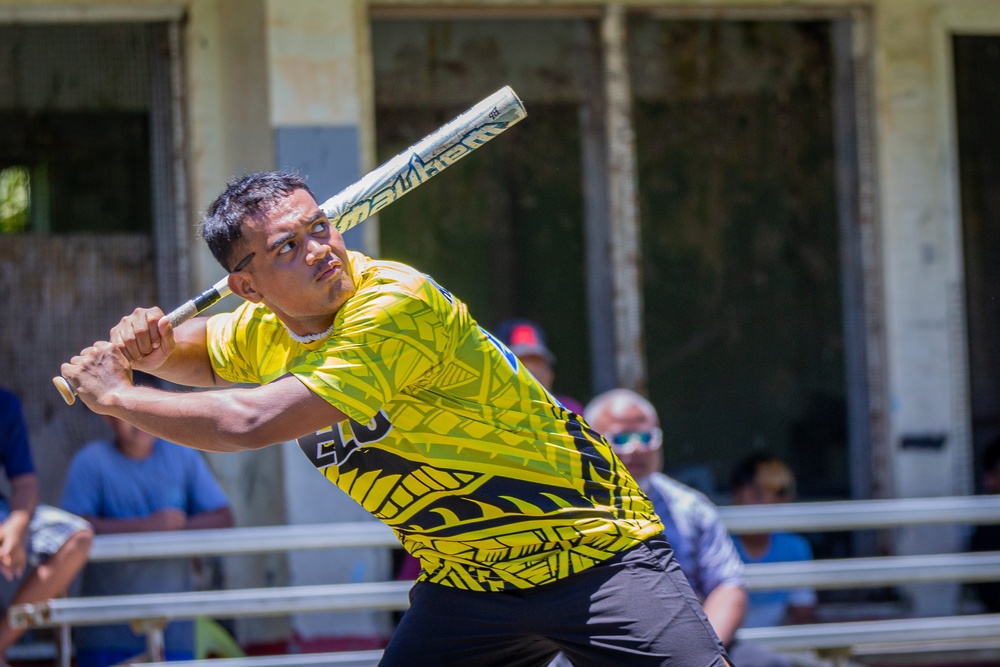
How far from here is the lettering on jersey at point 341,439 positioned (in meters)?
3.22

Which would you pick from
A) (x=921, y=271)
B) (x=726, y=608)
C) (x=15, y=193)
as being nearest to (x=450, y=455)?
(x=726, y=608)

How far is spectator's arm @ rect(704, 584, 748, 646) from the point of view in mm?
4621

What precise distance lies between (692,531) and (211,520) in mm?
2045

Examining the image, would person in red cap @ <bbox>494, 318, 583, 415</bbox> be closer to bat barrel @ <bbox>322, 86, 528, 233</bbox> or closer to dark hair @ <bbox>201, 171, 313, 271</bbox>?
bat barrel @ <bbox>322, 86, 528, 233</bbox>

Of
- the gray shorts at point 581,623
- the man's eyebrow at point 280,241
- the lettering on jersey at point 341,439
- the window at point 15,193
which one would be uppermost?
the window at point 15,193

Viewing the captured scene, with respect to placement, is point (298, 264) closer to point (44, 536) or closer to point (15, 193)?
point (44, 536)

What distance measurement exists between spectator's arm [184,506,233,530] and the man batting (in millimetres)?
2203

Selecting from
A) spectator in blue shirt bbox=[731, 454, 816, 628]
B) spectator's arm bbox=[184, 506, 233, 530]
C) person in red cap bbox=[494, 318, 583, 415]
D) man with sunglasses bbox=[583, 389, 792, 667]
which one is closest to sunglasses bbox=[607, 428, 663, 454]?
man with sunglasses bbox=[583, 389, 792, 667]

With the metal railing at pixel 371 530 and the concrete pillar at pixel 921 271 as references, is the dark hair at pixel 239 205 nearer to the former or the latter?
the metal railing at pixel 371 530

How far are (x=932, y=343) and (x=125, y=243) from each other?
4.11 m

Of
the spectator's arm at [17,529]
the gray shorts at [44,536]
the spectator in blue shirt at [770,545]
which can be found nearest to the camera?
the spectator's arm at [17,529]

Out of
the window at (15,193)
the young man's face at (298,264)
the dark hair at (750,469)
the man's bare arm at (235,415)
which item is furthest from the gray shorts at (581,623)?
the window at (15,193)

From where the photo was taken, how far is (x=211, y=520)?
5.54 meters

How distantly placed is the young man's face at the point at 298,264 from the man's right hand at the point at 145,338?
0.94 feet
